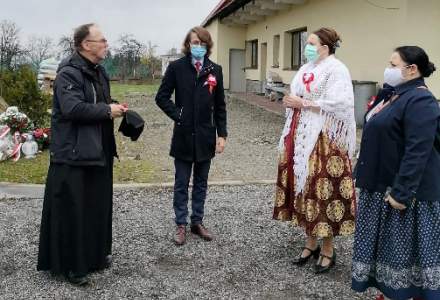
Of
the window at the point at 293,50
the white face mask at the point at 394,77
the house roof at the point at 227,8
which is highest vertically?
the house roof at the point at 227,8

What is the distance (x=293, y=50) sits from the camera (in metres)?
19.0

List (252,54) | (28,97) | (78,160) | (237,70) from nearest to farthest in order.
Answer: (78,160) < (28,97) < (252,54) < (237,70)

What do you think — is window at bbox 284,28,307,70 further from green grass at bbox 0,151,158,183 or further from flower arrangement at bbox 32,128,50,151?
green grass at bbox 0,151,158,183

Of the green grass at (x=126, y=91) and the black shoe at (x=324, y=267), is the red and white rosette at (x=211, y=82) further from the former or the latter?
the green grass at (x=126, y=91)

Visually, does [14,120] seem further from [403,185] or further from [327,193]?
[403,185]

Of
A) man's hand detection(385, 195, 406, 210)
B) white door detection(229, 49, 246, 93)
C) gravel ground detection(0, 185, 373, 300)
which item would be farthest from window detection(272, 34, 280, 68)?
man's hand detection(385, 195, 406, 210)

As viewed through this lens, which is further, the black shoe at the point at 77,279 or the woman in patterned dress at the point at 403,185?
the black shoe at the point at 77,279

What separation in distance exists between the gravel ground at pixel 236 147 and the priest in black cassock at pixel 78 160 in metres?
3.38

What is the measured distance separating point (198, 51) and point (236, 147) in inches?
245

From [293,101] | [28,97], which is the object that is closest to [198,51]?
[293,101]

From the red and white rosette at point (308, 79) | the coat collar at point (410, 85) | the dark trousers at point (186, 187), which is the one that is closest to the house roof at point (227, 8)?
the dark trousers at point (186, 187)

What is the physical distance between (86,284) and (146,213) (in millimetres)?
1860

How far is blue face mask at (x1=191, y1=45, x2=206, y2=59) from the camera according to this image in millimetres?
4473

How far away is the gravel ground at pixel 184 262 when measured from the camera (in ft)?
12.3
